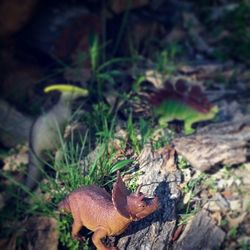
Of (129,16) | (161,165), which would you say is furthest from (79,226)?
(129,16)

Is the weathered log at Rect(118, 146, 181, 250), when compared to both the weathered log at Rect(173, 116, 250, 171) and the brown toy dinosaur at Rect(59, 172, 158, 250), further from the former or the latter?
the weathered log at Rect(173, 116, 250, 171)

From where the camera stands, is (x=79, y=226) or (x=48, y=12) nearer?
(x=79, y=226)

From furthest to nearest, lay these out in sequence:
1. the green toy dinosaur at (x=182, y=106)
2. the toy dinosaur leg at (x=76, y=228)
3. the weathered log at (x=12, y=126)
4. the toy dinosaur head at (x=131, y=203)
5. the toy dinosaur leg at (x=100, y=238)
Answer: the weathered log at (x=12, y=126), the green toy dinosaur at (x=182, y=106), the toy dinosaur leg at (x=76, y=228), the toy dinosaur leg at (x=100, y=238), the toy dinosaur head at (x=131, y=203)

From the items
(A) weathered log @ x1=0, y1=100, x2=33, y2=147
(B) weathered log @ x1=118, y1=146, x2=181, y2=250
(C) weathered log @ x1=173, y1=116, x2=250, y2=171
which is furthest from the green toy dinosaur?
(A) weathered log @ x1=0, y1=100, x2=33, y2=147

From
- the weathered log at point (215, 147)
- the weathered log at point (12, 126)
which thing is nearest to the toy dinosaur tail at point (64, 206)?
the weathered log at point (215, 147)

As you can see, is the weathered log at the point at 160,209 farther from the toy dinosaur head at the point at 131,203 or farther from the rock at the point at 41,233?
the rock at the point at 41,233

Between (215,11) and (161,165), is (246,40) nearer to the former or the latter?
(215,11)
